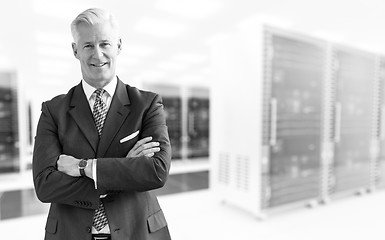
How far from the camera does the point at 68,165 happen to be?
44.8 inches

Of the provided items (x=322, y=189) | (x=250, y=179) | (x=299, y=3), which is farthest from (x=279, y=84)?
(x=299, y=3)

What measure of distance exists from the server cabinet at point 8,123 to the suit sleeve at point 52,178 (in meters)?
4.88

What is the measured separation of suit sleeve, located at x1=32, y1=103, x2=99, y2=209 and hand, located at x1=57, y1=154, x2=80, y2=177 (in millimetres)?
17

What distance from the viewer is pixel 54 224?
117cm

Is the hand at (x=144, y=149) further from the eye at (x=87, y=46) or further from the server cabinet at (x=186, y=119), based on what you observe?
the server cabinet at (x=186, y=119)

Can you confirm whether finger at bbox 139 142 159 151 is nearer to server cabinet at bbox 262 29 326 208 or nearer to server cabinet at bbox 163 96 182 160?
server cabinet at bbox 262 29 326 208

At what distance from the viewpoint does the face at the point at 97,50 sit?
1.09 metres

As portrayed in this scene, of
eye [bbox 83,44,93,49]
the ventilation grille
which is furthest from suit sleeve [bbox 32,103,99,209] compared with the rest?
the ventilation grille

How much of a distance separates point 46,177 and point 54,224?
204mm

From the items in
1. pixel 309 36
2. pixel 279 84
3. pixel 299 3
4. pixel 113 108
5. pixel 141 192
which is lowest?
pixel 141 192

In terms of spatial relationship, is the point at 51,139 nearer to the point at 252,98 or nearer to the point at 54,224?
the point at 54,224

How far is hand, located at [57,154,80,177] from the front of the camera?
112 cm

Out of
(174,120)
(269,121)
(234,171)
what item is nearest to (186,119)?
(174,120)

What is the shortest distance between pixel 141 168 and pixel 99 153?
0.62 feet
